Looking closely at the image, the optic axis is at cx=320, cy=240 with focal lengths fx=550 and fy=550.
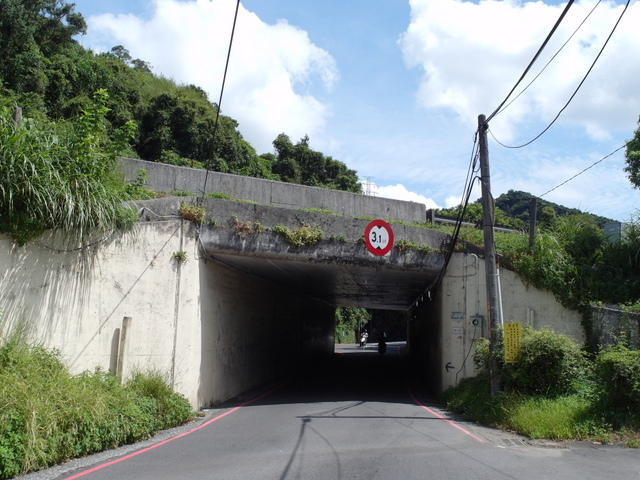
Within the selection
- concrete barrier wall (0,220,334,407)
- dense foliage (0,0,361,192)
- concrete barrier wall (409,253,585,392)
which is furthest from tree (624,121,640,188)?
dense foliage (0,0,361,192)

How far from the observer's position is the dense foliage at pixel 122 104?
28.3 metres

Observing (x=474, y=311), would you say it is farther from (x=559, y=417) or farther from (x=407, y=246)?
(x=559, y=417)

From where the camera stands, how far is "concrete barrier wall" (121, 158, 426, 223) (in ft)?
48.4

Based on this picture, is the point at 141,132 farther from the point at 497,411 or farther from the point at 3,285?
the point at 497,411

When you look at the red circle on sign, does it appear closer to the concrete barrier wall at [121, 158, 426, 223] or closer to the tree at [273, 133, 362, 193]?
the concrete barrier wall at [121, 158, 426, 223]

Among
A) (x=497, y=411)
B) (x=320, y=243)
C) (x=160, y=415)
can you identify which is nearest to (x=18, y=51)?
(x=320, y=243)

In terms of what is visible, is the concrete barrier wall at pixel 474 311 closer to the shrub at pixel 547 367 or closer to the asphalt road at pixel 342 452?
the asphalt road at pixel 342 452

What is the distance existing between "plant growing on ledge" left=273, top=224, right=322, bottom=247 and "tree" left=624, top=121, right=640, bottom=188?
10.1 metres

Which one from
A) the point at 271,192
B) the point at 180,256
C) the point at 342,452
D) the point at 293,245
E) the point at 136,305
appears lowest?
the point at 342,452

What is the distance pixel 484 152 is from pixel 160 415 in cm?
847

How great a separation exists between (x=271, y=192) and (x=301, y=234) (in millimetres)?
3480

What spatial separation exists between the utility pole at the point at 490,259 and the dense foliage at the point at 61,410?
641 cm

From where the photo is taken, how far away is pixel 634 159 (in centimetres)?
1650

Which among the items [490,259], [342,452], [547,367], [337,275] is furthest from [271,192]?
[342,452]
